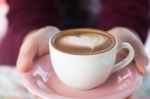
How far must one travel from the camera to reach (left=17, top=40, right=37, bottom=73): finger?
47 centimetres

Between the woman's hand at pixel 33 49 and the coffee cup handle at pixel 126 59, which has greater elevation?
the woman's hand at pixel 33 49

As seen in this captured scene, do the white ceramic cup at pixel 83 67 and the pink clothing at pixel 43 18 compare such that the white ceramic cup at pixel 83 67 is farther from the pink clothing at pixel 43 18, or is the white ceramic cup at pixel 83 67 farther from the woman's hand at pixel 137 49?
the pink clothing at pixel 43 18

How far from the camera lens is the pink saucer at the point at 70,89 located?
42cm

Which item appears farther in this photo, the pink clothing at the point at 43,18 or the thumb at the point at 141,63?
the pink clothing at the point at 43,18

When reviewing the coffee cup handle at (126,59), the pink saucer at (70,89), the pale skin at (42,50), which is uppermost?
the pale skin at (42,50)

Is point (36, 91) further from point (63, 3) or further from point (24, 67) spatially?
point (63, 3)

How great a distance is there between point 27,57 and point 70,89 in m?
0.09

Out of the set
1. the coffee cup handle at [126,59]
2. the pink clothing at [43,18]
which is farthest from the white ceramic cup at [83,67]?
the pink clothing at [43,18]

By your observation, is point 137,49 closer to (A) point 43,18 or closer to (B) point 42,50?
(B) point 42,50

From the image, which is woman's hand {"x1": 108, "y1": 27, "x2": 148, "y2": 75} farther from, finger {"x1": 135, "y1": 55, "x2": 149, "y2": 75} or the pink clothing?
the pink clothing

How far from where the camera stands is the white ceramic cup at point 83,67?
418 millimetres

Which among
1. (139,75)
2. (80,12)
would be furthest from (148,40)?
(139,75)

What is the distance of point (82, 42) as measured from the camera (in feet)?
1.45

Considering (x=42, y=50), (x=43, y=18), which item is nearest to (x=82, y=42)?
(x=42, y=50)
